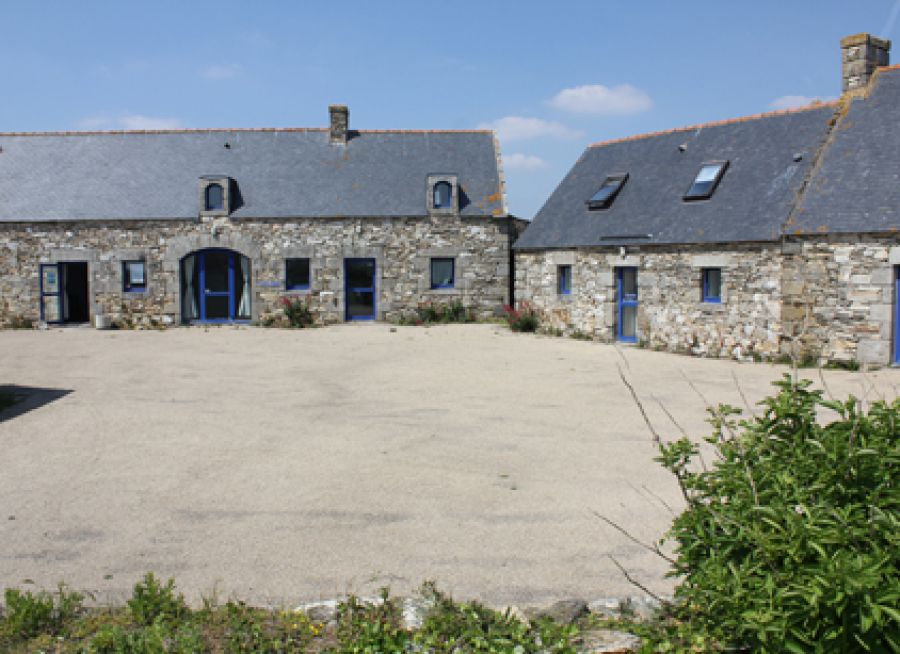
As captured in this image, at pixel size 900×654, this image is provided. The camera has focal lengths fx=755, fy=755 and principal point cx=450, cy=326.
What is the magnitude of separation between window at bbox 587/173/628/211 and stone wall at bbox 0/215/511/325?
10.9 feet

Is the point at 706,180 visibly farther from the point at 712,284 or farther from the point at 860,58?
the point at 860,58

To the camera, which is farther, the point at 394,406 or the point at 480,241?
the point at 480,241

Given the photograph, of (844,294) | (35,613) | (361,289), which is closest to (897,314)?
(844,294)

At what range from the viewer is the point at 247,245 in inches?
801

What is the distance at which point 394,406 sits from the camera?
9.66 m

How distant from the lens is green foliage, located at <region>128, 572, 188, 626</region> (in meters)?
3.87

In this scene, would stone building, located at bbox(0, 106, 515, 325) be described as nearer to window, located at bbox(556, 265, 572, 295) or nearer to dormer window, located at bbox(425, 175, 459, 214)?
dormer window, located at bbox(425, 175, 459, 214)

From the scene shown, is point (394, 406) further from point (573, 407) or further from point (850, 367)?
point (850, 367)

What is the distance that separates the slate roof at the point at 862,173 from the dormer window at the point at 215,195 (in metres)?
14.0

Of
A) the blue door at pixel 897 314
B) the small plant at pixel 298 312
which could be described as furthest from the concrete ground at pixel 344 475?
the small plant at pixel 298 312

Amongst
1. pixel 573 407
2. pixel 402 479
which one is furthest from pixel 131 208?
pixel 402 479

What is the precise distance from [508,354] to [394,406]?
5.09m

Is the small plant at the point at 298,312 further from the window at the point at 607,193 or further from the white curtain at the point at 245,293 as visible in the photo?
the window at the point at 607,193

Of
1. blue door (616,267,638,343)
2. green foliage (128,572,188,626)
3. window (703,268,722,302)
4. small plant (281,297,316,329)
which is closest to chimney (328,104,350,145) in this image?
small plant (281,297,316,329)
